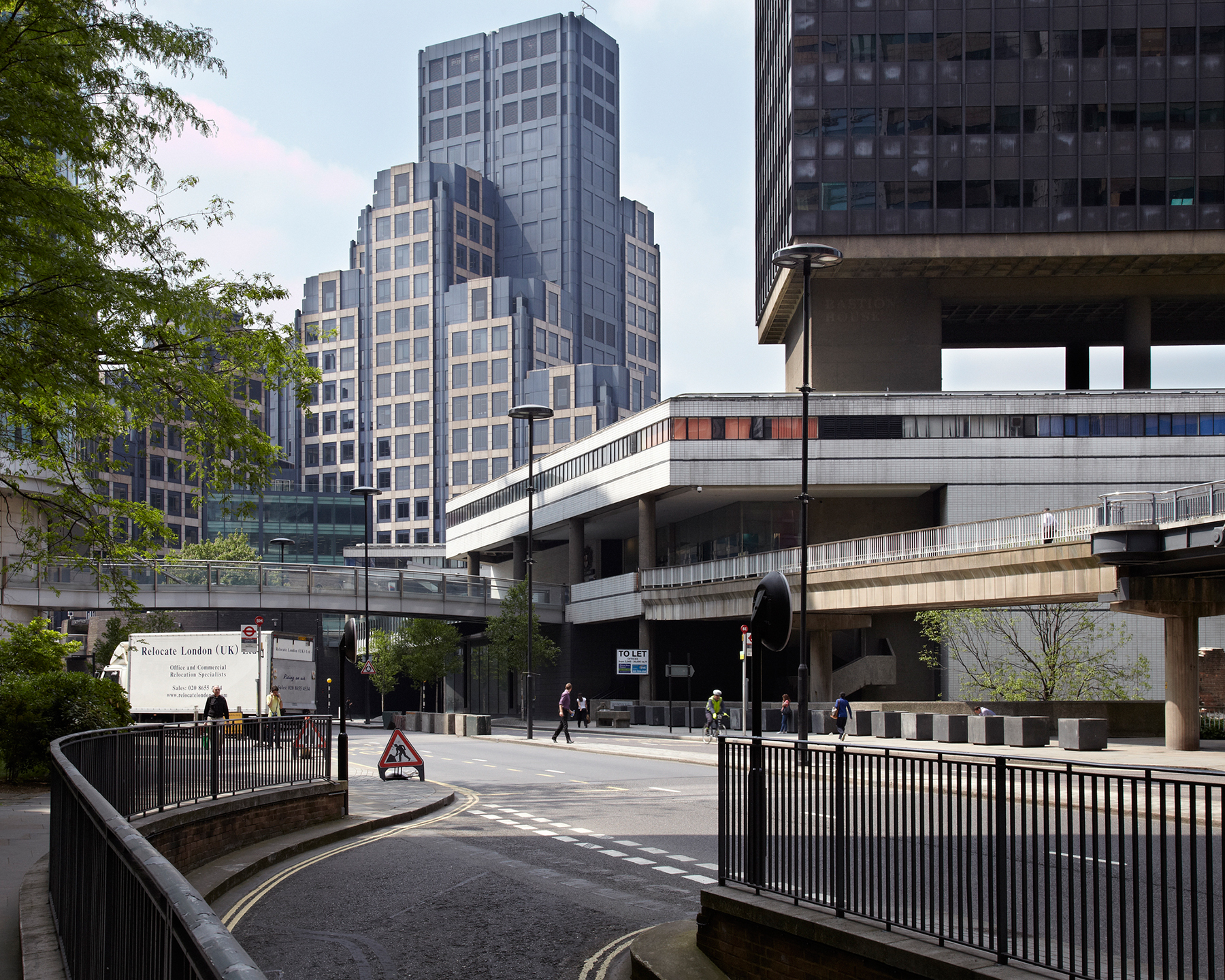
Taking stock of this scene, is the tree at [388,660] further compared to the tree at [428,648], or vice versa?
the tree at [388,660]

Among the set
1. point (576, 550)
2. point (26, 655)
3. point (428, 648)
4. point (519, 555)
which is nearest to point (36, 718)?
point (26, 655)

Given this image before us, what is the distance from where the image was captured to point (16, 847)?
42.2 ft

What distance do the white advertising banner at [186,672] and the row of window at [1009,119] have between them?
39.9 m

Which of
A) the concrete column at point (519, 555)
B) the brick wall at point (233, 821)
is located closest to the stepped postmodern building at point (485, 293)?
the concrete column at point (519, 555)

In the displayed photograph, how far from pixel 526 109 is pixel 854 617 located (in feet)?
452

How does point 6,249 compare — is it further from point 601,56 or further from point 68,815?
point 601,56

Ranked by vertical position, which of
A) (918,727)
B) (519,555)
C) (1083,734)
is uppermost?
(519,555)

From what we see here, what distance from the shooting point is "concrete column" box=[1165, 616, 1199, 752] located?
35156 mm

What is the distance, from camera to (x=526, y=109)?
7087 inches

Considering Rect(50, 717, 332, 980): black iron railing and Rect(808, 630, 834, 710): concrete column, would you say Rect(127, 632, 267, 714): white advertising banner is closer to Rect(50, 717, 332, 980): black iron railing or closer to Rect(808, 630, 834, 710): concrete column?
Rect(808, 630, 834, 710): concrete column

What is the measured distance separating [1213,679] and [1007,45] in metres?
33.1

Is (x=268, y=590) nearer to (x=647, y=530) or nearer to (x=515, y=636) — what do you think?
(x=515, y=636)

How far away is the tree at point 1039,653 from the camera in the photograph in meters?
47.2

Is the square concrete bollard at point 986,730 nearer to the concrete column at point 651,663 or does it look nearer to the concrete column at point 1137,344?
the concrete column at point 651,663
